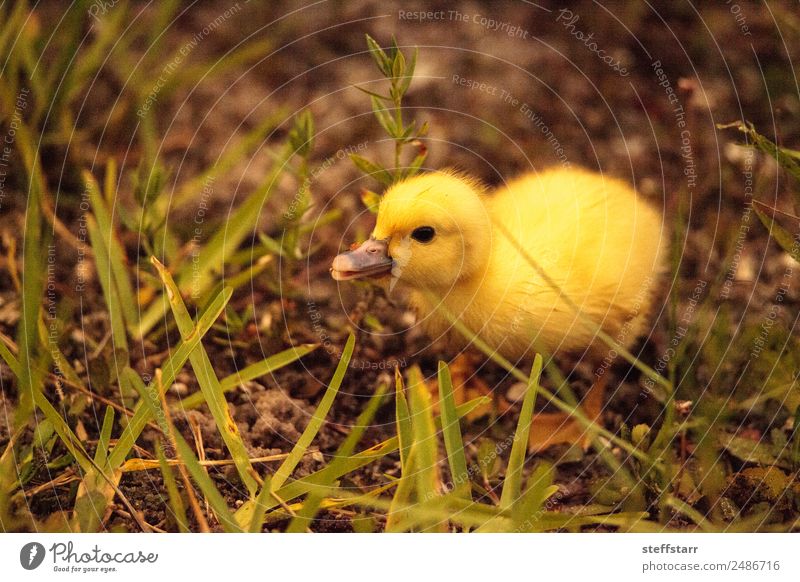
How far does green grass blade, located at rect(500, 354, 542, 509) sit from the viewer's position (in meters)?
1.11

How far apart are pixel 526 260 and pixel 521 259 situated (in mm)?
13

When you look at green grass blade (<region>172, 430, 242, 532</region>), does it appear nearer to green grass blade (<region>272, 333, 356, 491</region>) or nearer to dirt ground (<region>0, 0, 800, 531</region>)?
green grass blade (<region>272, 333, 356, 491</region>)

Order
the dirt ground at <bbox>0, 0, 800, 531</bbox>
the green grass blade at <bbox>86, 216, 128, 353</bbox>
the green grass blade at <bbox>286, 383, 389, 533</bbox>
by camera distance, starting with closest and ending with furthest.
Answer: the green grass blade at <bbox>286, 383, 389, 533</bbox> → the green grass blade at <bbox>86, 216, 128, 353</bbox> → the dirt ground at <bbox>0, 0, 800, 531</bbox>

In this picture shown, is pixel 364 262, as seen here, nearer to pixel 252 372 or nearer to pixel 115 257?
pixel 252 372

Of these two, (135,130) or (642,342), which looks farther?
(135,130)

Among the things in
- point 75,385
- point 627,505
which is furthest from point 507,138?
point 75,385

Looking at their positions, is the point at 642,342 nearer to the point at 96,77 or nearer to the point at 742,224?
the point at 742,224

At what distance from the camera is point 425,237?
47.9 inches

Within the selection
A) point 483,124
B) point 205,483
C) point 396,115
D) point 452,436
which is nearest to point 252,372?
point 205,483

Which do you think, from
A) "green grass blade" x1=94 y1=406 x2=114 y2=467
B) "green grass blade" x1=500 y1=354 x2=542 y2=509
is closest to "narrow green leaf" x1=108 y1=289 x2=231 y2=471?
"green grass blade" x1=94 y1=406 x2=114 y2=467

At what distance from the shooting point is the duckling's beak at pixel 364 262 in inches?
46.8
